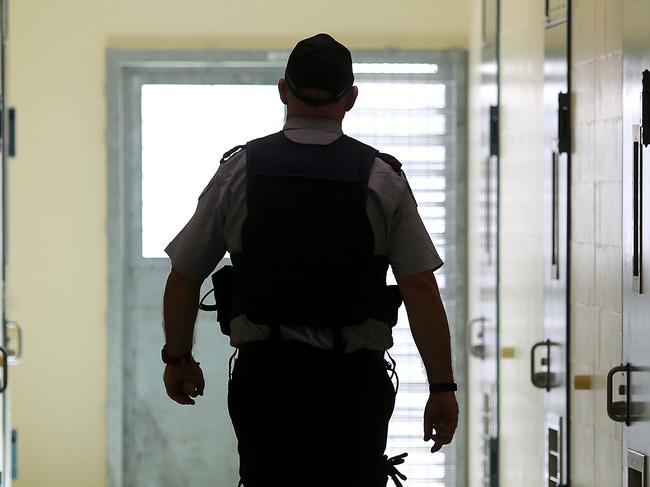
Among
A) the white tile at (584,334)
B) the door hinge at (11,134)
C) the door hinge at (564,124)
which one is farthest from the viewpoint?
the door hinge at (11,134)

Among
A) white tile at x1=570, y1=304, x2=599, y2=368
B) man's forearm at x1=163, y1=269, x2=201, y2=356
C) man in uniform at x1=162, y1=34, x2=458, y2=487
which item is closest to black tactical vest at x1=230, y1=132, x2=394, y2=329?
man in uniform at x1=162, y1=34, x2=458, y2=487

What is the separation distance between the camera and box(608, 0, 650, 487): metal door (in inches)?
77.4

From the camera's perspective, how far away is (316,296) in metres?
1.95

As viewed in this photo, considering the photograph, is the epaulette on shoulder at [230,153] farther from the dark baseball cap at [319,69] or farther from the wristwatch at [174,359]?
the wristwatch at [174,359]

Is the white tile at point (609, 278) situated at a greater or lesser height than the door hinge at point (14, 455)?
greater

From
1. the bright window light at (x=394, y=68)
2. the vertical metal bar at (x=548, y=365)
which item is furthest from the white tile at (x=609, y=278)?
the bright window light at (x=394, y=68)

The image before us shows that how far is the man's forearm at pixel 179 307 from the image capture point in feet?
6.60

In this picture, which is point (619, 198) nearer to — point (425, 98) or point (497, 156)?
point (497, 156)

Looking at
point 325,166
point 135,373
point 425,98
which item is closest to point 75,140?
point 135,373

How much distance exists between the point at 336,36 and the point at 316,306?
5.46ft

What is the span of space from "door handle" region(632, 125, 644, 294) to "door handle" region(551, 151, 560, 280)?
0.83 m

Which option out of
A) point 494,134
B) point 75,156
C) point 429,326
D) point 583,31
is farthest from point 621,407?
point 75,156

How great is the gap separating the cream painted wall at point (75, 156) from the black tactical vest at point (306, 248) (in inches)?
59.4

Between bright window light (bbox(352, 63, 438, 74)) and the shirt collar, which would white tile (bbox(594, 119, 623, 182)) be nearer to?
the shirt collar
